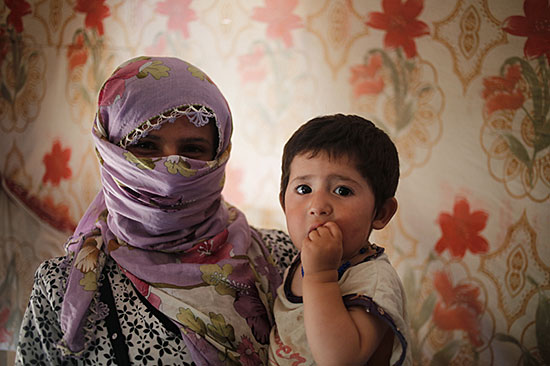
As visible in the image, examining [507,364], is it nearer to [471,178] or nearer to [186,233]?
[471,178]

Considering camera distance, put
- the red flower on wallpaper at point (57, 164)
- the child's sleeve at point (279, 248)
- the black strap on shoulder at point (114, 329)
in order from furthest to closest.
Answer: the red flower on wallpaper at point (57, 164), the child's sleeve at point (279, 248), the black strap on shoulder at point (114, 329)

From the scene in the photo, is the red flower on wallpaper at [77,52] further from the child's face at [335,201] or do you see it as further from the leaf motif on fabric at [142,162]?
the child's face at [335,201]

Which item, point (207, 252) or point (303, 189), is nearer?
point (303, 189)

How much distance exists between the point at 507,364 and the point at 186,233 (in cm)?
123

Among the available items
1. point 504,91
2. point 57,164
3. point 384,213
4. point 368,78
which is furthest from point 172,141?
point 57,164

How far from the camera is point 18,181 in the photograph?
8.14 feet

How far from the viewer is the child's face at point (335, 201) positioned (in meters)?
1.07

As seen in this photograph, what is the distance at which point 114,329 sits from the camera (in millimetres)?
1224

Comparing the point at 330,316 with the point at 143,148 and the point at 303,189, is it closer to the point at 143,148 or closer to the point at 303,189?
the point at 303,189

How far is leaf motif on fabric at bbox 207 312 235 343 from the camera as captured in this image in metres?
1.24

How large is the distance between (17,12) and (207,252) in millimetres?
1859

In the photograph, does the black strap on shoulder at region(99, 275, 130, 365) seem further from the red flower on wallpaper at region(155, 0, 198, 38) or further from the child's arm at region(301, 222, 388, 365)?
the red flower on wallpaper at region(155, 0, 198, 38)

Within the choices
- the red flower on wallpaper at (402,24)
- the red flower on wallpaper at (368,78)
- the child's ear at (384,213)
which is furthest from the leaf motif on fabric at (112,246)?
the red flower on wallpaper at (402,24)

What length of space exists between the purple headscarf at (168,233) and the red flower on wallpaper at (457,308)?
0.76 meters
